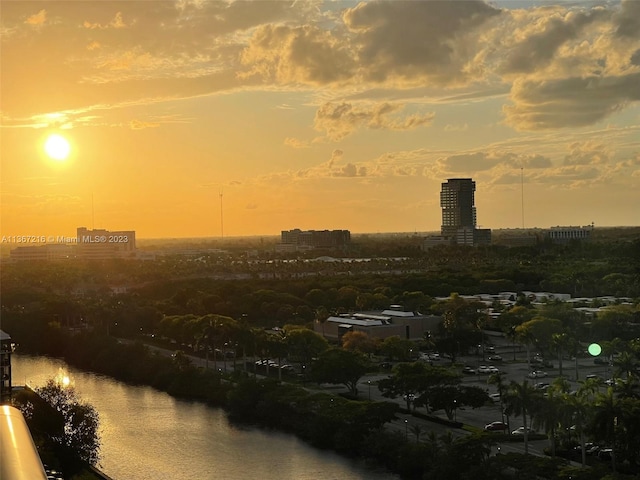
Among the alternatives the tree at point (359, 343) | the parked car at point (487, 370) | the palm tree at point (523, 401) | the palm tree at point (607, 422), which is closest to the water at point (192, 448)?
the palm tree at point (523, 401)

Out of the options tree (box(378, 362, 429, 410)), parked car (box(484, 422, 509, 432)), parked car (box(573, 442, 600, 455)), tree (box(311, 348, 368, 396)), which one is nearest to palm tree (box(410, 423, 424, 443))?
parked car (box(484, 422, 509, 432))

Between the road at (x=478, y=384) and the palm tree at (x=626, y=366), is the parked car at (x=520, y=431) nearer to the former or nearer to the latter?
the road at (x=478, y=384)

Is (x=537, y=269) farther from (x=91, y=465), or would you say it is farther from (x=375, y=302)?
(x=91, y=465)

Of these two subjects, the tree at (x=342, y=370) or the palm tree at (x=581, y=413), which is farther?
the tree at (x=342, y=370)

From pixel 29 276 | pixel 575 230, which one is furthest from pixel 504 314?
pixel 575 230

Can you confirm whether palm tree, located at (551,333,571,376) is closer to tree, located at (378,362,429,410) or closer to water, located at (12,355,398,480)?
tree, located at (378,362,429,410)

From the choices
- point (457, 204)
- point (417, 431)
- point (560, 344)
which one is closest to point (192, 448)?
point (417, 431)

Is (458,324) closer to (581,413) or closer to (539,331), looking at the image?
(539,331)
